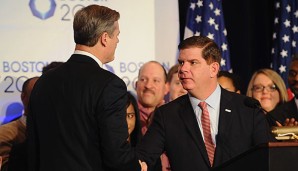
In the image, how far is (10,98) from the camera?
5.83 m

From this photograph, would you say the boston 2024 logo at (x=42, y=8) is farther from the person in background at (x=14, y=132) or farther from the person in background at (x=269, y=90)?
the person in background at (x=269, y=90)

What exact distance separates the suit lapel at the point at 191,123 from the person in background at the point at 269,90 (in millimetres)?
1716

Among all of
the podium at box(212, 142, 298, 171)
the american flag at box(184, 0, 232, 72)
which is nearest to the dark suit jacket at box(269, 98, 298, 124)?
the american flag at box(184, 0, 232, 72)

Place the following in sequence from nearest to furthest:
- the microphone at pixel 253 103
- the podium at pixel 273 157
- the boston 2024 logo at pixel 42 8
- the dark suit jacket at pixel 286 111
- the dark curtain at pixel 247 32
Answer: the podium at pixel 273 157 → the microphone at pixel 253 103 → the dark suit jacket at pixel 286 111 → the boston 2024 logo at pixel 42 8 → the dark curtain at pixel 247 32

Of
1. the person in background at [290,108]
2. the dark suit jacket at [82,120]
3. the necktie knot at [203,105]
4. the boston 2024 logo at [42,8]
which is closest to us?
the dark suit jacket at [82,120]

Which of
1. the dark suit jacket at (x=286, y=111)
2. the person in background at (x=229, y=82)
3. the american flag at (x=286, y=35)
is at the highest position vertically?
the american flag at (x=286, y=35)

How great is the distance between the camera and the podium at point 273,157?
301 centimetres

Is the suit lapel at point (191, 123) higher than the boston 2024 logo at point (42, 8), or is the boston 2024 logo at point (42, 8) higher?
the boston 2024 logo at point (42, 8)

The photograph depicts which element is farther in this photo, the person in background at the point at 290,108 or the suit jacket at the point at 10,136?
the person in background at the point at 290,108

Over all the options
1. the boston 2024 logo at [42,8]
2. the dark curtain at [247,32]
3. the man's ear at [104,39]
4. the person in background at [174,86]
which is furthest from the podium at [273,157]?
the dark curtain at [247,32]

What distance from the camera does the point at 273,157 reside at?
3.01 m

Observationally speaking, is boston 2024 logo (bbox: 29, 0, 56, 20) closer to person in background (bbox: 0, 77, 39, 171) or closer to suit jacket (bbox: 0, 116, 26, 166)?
person in background (bbox: 0, 77, 39, 171)

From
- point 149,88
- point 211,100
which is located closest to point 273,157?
point 211,100

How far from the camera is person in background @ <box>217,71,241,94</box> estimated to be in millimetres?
5816
